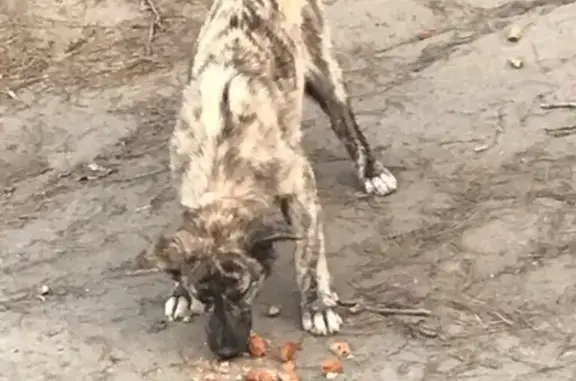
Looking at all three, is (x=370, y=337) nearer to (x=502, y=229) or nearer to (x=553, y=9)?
(x=502, y=229)

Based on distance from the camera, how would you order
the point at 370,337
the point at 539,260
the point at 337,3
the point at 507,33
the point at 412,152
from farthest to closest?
1. the point at 337,3
2. the point at 507,33
3. the point at 412,152
4. the point at 539,260
5. the point at 370,337

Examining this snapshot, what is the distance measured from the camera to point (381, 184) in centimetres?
634

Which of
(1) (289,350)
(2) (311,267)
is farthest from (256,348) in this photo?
(2) (311,267)

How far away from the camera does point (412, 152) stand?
6.64m

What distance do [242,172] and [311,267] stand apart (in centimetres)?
65

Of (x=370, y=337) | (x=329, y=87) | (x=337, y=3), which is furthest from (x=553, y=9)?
(x=370, y=337)

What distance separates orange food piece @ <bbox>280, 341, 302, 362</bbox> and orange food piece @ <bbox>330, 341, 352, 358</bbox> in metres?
0.15

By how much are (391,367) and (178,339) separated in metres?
0.98

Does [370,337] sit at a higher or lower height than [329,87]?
lower

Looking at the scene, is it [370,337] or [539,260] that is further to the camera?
[539,260]

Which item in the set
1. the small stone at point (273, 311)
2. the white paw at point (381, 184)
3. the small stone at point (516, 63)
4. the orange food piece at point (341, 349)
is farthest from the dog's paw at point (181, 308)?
the small stone at point (516, 63)

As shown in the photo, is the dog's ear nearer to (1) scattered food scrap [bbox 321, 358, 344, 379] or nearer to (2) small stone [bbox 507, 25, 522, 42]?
(1) scattered food scrap [bbox 321, 358, 344, 379]

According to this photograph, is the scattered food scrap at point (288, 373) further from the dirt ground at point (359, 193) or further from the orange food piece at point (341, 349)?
the orange food piece at point (341, 349)

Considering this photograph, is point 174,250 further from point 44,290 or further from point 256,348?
point 44,290
